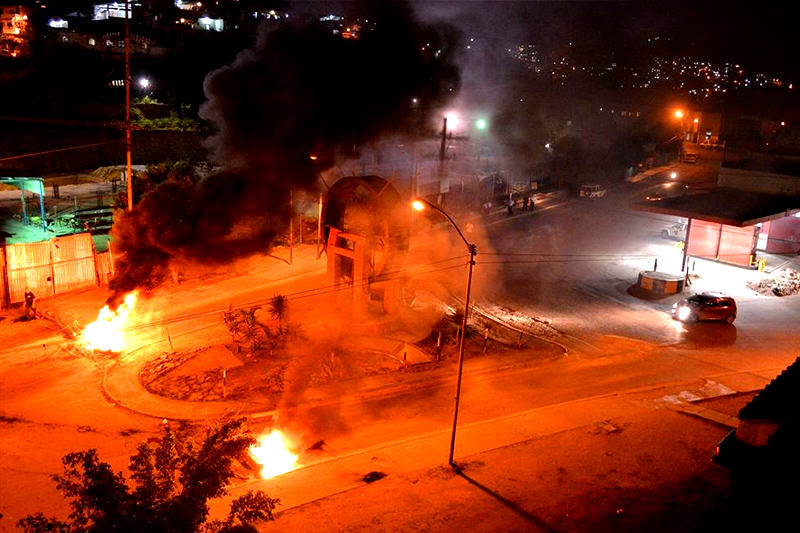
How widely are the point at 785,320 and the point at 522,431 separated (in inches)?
659

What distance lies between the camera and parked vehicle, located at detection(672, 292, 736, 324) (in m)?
24.8

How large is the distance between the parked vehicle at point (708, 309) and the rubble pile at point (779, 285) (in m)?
5.34

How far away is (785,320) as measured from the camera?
84.3 feet

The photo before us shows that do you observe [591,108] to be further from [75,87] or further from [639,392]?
[639,392]

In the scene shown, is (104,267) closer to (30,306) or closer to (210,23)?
(30,306)

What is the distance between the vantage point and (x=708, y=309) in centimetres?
2480

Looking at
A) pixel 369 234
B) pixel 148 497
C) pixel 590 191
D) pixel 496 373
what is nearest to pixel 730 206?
pixel 590 191

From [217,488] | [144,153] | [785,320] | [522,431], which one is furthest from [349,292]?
[144,153]

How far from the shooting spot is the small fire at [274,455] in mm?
13398

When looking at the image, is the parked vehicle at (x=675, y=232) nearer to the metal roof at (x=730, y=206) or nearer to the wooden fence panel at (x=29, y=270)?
the metal roof at (x=730, y=206)

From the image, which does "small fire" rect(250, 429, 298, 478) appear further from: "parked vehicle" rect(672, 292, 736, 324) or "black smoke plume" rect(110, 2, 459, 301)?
"parked vehicle" rect(672, 292, 736, 324)

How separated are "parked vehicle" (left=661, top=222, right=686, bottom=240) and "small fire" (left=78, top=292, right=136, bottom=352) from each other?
31.1 meters

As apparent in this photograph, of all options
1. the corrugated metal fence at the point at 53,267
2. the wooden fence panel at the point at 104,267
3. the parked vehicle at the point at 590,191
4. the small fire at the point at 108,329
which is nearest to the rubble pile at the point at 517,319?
the small fire at the point at 108,329

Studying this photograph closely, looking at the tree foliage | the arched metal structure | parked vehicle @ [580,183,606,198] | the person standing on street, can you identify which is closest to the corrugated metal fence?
the person standing on street
